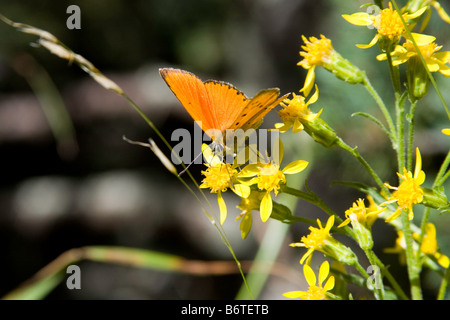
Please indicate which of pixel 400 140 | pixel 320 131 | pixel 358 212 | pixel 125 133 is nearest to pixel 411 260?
pixel 358 212

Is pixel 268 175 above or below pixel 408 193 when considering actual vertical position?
above

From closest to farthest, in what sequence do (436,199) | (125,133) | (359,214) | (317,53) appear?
(436,199) → (359,214) → (317,53) → (125,133)

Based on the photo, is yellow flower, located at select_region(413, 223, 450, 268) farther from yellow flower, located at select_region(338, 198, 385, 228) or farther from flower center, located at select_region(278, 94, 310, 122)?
flower center, located at select_region(278, 94, 310, 122)

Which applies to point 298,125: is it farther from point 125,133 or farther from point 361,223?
point 125,133

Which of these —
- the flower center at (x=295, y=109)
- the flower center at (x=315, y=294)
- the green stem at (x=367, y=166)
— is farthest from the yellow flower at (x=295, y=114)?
the flower center at (x=315, y=294)

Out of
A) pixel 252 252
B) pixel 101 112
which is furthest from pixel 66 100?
pixel 252 252

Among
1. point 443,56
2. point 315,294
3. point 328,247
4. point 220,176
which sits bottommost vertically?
point 315,294

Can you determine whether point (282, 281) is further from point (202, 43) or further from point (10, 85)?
point (10, 85)
